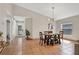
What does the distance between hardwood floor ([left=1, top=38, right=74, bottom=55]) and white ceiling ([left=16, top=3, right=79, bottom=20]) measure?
0.82 m

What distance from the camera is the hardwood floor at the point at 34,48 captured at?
130 inches

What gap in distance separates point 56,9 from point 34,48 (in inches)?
52.3

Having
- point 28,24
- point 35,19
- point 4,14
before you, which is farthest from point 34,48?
point 4,14

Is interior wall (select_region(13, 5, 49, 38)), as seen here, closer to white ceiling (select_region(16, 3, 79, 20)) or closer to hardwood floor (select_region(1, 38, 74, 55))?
white ceiling (select_region(16, 3, 79, 20))

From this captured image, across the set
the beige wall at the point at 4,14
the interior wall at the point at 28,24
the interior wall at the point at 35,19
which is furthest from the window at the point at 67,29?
the beige wall at the point at 4,14

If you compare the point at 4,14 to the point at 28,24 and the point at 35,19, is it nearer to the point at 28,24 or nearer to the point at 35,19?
the point at 28,24

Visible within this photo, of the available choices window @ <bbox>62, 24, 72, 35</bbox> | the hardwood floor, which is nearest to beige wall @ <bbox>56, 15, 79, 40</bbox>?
window @ <bbox>62, 24, 72, 35</bbox>

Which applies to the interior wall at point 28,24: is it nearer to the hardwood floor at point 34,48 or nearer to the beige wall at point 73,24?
the hardwood floor at point 34,48

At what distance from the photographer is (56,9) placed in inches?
131

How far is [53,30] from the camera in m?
3.50

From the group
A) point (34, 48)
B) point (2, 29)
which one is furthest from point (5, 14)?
point (34, 48)

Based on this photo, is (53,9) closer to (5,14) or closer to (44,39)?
(44,39)

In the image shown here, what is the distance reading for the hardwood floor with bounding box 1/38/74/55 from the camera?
3.29 meters

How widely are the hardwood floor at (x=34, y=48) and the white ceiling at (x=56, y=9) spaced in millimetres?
821
